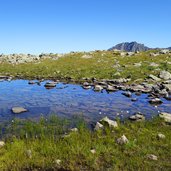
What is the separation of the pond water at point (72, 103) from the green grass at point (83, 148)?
3.56 m

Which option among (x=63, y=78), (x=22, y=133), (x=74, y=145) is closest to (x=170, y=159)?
(x=74, y=145)

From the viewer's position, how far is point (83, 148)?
1242 cm

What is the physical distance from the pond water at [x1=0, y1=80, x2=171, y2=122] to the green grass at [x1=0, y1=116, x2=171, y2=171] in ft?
11.7

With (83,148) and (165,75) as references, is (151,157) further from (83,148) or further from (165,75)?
(165,75)

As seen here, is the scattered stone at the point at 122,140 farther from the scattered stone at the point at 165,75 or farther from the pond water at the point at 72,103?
the scattered stone at the point at 165,75

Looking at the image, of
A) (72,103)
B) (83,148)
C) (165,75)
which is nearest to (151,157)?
(83,148)

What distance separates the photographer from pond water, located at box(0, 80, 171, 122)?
65.4ft

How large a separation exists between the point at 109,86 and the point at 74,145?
18.4 m

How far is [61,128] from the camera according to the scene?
1571cm

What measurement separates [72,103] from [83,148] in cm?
1149

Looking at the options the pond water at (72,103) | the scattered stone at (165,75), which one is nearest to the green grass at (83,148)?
the pond water at (72,103)

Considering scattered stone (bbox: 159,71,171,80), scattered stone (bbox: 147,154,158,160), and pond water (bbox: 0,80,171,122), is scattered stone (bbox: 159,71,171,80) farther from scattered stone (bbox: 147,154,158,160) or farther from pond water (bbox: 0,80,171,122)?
scattered stone (bbox: 147,154,158,160)

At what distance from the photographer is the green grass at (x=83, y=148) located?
36.2 ft

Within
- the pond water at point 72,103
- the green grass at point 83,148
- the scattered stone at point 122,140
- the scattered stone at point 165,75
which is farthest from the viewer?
the scattered stone at point 165,75
